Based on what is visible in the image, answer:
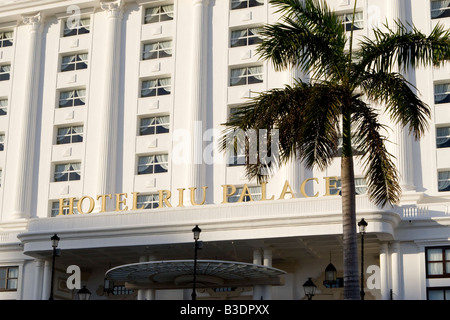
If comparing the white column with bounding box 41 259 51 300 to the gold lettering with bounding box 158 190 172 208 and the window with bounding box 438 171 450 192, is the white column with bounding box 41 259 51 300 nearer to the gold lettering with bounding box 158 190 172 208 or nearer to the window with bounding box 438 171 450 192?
the gold lettering with bounding box 158 190 172 208

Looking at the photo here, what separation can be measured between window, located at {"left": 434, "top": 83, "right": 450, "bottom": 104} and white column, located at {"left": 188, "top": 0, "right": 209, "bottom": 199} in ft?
48.0

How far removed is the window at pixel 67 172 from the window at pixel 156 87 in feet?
22.1

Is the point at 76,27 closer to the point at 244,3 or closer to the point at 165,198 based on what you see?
the point at 244,3

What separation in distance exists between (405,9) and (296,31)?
85.6 ft

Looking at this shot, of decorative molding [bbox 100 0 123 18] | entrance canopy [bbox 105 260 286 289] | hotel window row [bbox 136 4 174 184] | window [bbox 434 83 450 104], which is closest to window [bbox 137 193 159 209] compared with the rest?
hotel window row [bbox 136 4 174 184]

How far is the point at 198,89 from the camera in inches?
2092

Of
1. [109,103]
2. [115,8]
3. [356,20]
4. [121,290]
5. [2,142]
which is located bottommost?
[121,290]

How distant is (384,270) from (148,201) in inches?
696

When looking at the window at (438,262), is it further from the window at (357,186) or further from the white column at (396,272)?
the window at (357,186)

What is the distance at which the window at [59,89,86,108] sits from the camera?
186 feet

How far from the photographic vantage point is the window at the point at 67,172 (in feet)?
181

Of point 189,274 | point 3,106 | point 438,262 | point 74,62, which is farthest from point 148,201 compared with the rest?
point 438,262

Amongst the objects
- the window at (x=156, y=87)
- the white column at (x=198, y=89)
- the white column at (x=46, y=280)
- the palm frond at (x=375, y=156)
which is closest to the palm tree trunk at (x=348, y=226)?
the palm frond at (x=375, y=156)

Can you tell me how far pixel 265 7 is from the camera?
5353cm
